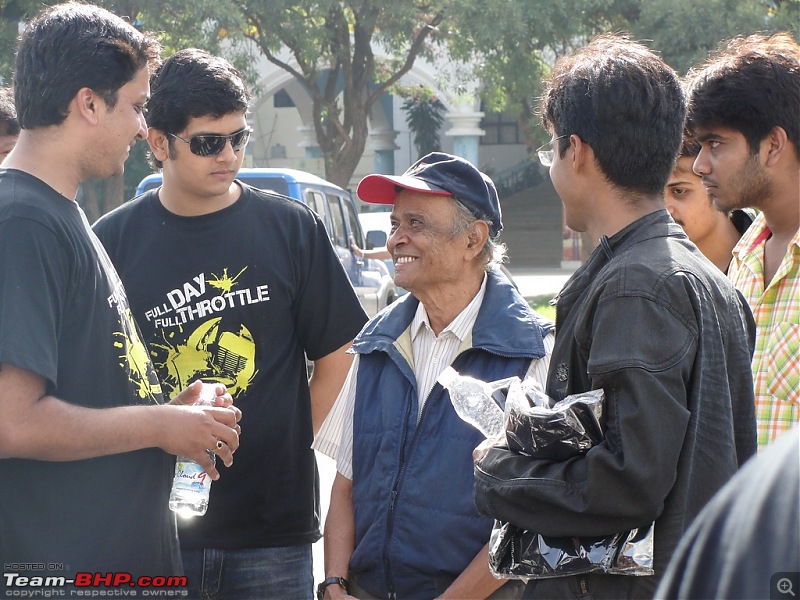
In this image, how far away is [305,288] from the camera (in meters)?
3.33

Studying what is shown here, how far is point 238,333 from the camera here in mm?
3191

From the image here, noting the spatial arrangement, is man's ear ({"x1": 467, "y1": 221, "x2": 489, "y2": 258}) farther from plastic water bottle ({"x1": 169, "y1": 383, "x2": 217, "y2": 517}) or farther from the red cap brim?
plastic water bottle ({"x1": 169, "y1": 383, "x2": 217, "y2": 517})

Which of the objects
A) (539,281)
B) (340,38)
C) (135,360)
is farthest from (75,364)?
(539,281)

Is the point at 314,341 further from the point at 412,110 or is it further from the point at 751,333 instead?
the point at 412,110

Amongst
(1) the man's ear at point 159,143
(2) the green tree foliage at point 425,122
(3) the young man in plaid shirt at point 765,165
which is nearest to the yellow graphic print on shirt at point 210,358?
(1) the man's ear at point 159,143

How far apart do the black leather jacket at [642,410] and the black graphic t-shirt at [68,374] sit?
957 mm

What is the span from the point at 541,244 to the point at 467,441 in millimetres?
33352

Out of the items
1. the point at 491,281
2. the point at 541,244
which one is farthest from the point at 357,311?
the point at 541,244

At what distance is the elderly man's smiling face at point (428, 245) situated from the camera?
310 centimetres

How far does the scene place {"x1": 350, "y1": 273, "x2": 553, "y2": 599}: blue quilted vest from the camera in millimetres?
2746

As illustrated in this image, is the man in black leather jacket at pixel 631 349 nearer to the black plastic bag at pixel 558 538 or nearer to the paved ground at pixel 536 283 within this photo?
the black plastic bag at pixel 558 538

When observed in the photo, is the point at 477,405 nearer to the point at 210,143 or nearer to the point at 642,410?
the point at 642,410

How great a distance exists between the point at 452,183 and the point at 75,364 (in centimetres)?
136

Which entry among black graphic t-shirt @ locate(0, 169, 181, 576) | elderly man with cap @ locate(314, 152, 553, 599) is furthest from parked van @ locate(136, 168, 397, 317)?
black graphic t-shirt @ locate(0, 169, 181, 576)
